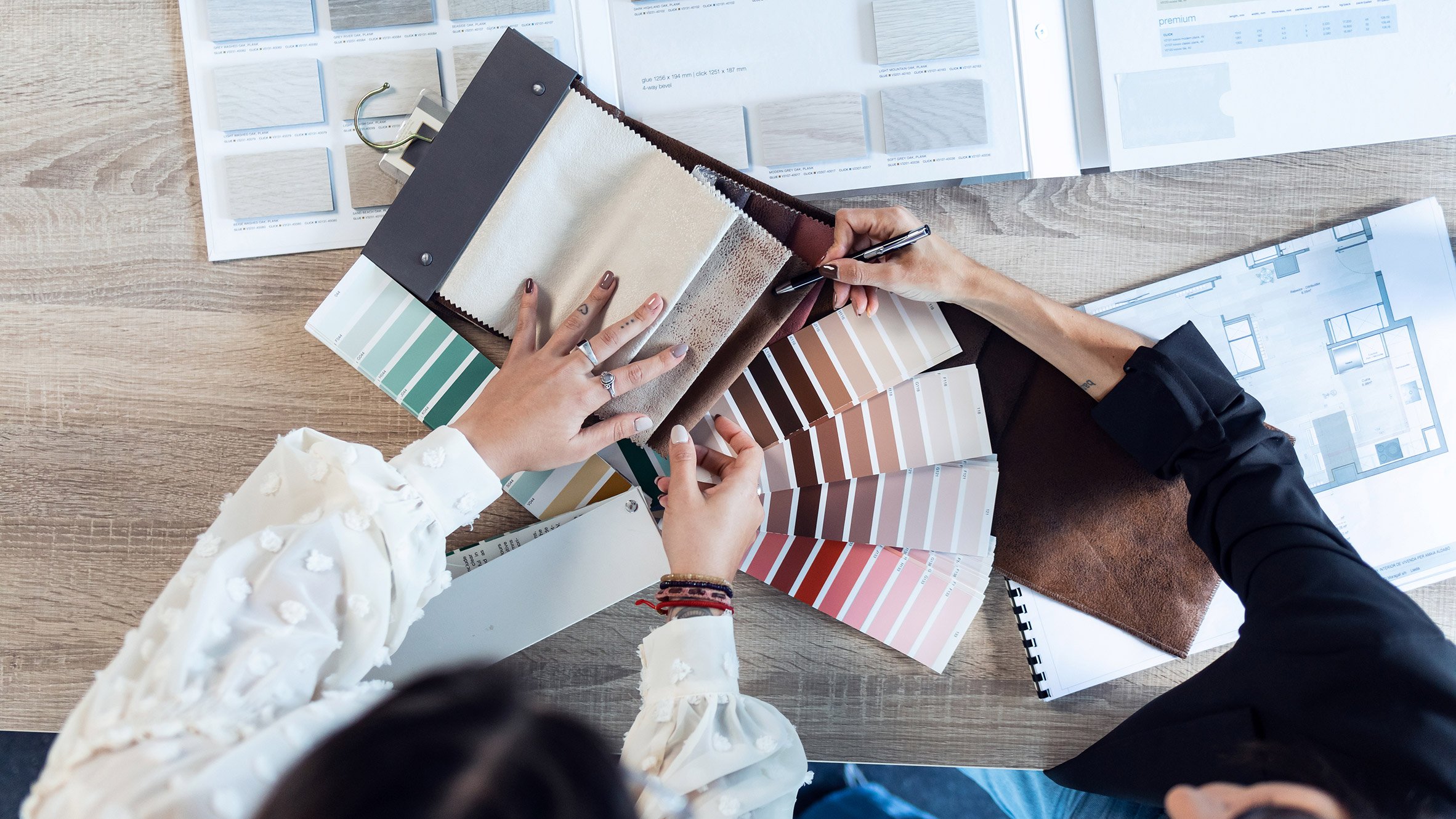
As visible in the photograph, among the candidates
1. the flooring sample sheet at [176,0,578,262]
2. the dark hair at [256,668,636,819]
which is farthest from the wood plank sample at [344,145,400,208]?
the dark hair at [256,668,636,819]

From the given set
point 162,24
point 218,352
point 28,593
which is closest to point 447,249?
point 218,352

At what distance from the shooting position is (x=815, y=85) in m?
1.00

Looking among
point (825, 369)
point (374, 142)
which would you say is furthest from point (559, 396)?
point (374, 142)

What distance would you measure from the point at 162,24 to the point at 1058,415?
1.17 meters

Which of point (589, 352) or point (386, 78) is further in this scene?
point (386, 78)

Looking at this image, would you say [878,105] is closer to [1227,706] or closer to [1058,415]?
[1058,415]

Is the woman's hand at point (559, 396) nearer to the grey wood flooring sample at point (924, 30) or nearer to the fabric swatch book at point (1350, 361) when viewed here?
the grey wood flooring sample at point (924, 30)

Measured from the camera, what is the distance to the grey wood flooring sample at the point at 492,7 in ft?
3.25

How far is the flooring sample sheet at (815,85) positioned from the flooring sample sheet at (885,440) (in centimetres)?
27

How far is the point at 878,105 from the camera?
3.29ft

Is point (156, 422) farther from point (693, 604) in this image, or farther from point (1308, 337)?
point (1308, 337)

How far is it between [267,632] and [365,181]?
21.9 inches

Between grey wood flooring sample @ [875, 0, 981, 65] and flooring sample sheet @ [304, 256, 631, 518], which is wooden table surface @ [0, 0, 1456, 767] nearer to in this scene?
flooring sample sheet @ [304, 256, 631, 518]

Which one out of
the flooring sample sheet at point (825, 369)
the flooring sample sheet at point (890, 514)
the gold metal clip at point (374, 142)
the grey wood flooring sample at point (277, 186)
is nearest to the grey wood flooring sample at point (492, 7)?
the gold metal clip at point (374, 142)
